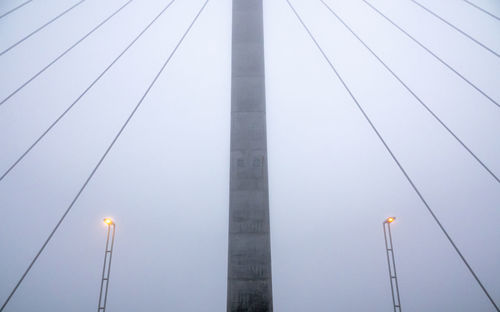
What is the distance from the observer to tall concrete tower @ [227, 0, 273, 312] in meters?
5.12

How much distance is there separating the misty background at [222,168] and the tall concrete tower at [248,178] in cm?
724

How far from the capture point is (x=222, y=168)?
47.3 feet

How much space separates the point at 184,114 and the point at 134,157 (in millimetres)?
2940

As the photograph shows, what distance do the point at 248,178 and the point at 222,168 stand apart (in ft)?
29.0

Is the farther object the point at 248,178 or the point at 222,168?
the point at 222,168

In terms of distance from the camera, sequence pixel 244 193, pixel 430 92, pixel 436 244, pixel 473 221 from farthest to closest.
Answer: pixel 430 92 < pixel 436 244 < pixel 473 221 < pixel 244 193

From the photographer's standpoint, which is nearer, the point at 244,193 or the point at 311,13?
the point at 244,193

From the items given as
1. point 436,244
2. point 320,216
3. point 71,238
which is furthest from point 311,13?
point 71,238

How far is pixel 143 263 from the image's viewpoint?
44.2 feet

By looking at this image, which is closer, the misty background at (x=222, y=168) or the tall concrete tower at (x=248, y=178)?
the tall concrete tower at (x=248, y=178)

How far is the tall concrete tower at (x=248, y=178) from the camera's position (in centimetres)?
512

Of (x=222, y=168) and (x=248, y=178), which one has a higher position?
(x=222, y=168)

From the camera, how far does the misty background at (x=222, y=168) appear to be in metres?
12.6

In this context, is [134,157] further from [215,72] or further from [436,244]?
[436,244]
